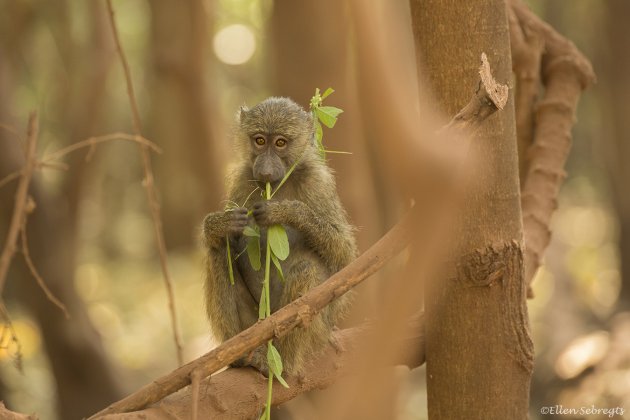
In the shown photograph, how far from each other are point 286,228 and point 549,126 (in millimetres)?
1693

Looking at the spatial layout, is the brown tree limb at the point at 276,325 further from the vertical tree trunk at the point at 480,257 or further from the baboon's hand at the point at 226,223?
the baboon's hand at the point at 226,223

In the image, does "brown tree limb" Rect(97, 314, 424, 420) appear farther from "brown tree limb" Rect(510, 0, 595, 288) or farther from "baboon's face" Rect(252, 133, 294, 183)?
"brown tree limb" Rect(510, 0, 595, 288)

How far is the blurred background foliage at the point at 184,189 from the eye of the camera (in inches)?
260

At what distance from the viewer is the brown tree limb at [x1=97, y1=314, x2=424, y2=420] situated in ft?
10.7

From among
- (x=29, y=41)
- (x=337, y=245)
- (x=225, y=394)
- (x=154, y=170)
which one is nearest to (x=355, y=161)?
(x=337, y=245)

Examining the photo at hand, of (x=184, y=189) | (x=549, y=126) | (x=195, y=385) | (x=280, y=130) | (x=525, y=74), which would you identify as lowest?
(x=184, y=189)

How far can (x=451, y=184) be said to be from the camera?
2.42 metres

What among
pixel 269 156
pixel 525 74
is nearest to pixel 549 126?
pixel 525 74

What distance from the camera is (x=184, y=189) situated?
16.6 m

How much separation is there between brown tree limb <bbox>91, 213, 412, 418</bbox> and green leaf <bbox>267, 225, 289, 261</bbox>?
2.11 feet

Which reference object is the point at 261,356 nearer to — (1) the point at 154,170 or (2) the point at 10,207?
(2) the point at 10,207

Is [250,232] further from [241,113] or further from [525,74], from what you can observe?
[525,74]

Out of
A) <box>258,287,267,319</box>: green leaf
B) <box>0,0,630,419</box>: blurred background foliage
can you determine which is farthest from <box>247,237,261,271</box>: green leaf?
<box>0,0,630,419</box>: blurred background foliage

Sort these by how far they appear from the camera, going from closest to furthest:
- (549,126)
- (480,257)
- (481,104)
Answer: (481,104) < (480,257) < (549,126)
